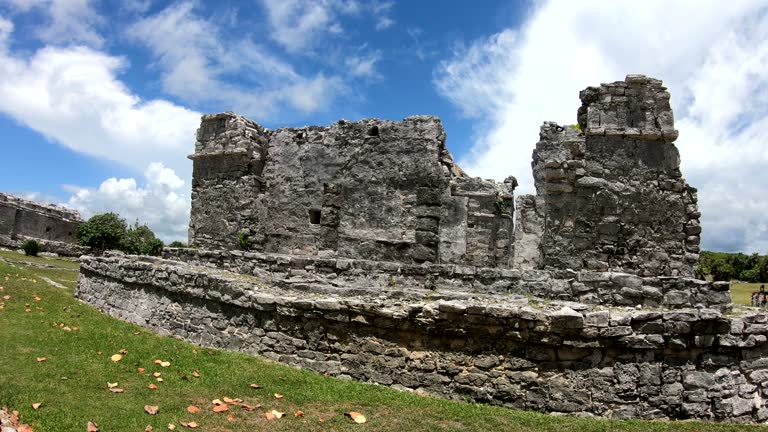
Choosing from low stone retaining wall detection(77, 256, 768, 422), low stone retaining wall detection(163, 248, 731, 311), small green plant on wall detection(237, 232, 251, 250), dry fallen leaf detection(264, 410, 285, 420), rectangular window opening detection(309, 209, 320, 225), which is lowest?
dry fallen leaf detection(264, 410, 285, 420)

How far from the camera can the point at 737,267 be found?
49062mm

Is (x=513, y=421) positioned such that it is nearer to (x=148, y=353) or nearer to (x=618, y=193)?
(x=148, y=353)

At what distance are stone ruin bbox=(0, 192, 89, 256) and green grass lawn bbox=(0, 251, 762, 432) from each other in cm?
2454

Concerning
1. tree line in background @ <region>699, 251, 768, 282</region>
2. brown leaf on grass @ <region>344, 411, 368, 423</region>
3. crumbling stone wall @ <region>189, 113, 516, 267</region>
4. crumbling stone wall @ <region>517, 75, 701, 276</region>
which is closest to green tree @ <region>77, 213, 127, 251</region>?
crumbling stone wall @ <region>189, 113, 516, 267</region>

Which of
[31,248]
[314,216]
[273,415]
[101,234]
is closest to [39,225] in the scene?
[101,234]

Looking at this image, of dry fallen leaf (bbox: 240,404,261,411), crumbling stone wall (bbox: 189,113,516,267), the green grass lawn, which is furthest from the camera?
crumbling stone wall (bbox: 189,113,516,267)

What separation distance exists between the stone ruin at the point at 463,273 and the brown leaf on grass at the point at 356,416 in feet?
4.10

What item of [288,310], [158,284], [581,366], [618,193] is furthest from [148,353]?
[618,193]

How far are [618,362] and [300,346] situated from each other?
4.29 m

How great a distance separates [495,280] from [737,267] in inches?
1961

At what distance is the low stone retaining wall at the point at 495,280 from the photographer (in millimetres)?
8031

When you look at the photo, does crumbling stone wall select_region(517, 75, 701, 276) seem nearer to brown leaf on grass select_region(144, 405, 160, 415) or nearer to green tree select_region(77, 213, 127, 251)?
brown leaf on grass select_region(144, 405, 160, 415)

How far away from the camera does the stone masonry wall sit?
29.5 meters

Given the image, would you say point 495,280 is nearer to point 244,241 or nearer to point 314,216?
point 314,216
